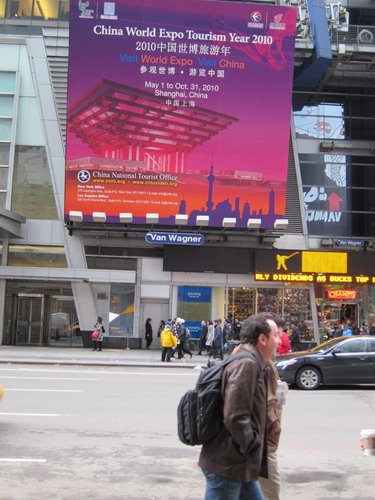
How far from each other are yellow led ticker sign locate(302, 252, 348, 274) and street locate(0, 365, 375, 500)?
1258 centimetres

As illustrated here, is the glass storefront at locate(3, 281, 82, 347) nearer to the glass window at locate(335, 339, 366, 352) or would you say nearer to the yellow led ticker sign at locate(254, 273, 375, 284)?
the yellow led ticker sign at locate(254, 273, 375, 284)

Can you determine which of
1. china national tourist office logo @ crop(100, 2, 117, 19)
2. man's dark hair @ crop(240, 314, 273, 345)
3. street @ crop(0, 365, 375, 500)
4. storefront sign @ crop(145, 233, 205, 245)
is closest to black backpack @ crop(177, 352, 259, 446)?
man's dark hair @ crop(240, 314, 273, 345)

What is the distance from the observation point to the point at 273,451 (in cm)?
487

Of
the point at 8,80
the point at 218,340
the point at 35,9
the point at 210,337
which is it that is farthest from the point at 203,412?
the point at 35,9

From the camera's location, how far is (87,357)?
21.6 metres

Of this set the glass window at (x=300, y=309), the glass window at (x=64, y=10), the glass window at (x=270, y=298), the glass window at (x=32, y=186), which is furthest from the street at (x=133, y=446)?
the glass window at (x=64, y=10)

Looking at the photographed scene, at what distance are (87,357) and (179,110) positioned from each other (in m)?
10.7

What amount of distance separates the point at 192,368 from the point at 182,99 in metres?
11.1

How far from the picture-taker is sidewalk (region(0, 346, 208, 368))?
1986cm

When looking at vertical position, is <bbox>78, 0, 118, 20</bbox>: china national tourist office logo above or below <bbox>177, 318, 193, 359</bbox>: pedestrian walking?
above

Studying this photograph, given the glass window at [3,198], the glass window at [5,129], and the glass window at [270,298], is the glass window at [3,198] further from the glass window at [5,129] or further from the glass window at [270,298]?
the glass window at [270,298]

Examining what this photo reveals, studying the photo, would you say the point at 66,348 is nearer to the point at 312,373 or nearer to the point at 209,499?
the point at 312,373

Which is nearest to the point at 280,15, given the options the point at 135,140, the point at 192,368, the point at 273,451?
the point at 135,140

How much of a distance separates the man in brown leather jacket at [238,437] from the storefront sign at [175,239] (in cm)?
2119
